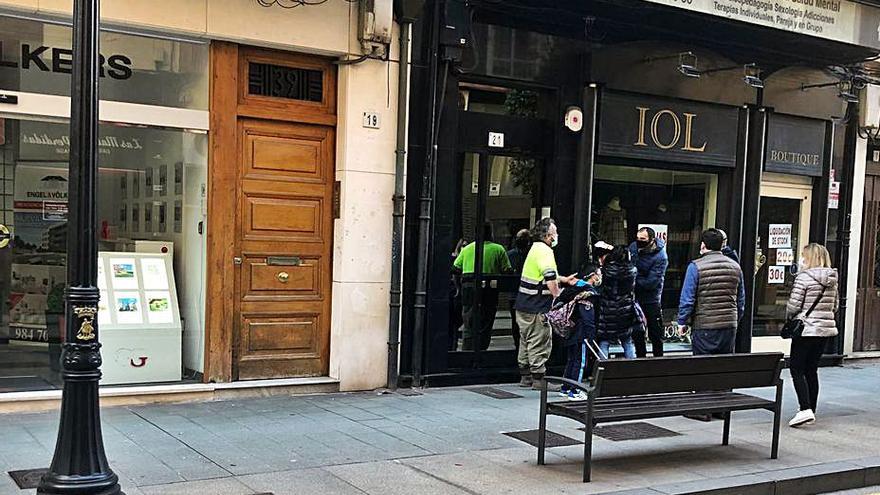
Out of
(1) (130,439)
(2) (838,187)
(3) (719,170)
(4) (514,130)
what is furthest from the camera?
(2) (838,187)

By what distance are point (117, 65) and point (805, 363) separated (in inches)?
284

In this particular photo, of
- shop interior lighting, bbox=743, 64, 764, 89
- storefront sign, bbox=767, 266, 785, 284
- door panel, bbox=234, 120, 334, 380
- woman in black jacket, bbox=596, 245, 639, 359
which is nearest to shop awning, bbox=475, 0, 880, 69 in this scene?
shop interior lighting, bbox=743, 64, 764, 89

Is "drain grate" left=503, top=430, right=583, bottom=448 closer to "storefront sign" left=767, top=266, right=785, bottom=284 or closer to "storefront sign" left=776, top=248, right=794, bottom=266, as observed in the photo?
"storefront sign" left=767, top=266, right=785, bottom=284

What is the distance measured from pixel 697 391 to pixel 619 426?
4.86 feet

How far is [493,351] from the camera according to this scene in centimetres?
1017

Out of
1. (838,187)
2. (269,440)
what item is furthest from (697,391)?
(838,187)

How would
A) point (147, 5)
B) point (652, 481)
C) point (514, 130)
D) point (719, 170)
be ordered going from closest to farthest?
point (652, 481), point (147, 5), point (514, 130), point (719, 170)

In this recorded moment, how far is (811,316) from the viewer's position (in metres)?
8.19

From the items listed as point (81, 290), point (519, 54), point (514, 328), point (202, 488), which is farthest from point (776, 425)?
point (81, 290)

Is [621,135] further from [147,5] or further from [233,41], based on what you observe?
[147,5]

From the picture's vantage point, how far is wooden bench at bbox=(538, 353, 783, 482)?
6.22 m

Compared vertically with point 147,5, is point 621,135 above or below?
below

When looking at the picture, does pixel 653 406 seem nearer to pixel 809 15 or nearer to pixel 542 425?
→ pixel 542 425

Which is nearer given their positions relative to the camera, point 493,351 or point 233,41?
point 233,41
